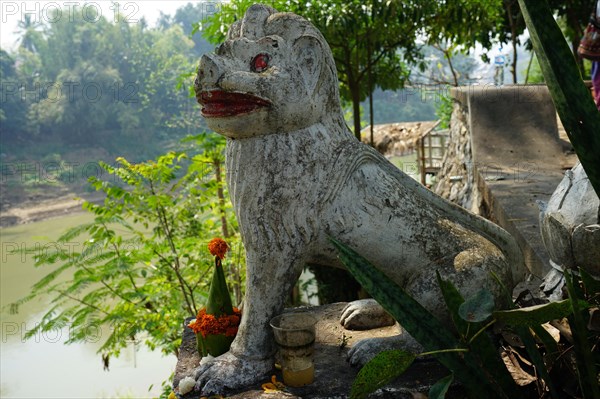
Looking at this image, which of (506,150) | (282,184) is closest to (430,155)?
(506,150)

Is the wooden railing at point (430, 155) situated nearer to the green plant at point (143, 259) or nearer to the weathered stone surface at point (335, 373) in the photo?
the green plant at point (143, 259)

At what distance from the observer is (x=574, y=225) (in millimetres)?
1861

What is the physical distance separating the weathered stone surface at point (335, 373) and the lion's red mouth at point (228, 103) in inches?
31.8

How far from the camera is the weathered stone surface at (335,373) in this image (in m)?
1.75

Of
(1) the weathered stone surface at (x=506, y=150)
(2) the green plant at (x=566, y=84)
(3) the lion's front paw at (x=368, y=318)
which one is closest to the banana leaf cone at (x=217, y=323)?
(3) the lion's front paw at (x=368, y=318)

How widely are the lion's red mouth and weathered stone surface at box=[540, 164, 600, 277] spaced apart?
992mm

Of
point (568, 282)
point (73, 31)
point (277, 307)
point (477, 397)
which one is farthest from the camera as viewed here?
point (73, 31)

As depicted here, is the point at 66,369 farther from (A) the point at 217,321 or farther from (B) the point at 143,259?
(A) the point at 217,321

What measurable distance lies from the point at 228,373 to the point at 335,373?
12.9 inches

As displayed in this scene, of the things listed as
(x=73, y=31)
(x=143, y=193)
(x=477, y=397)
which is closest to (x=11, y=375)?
(x=143, y=193)

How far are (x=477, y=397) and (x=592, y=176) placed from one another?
58 centimetres

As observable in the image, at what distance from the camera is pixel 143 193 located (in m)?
4.13

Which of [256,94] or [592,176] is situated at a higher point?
[256,94]

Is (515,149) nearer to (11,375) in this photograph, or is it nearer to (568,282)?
(568,282)
